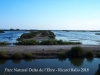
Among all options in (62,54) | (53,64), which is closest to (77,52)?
(62,54)

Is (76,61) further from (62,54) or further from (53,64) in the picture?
(53,64)

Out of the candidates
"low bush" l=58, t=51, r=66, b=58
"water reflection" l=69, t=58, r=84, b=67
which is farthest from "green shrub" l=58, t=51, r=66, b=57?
"water reflection" l=69, t=58, r=84, b=67

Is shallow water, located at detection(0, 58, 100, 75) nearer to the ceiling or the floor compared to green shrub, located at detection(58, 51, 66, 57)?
nearer to the floor

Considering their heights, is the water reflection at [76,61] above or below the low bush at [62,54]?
below

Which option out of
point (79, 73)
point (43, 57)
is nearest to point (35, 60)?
point (43, 57)

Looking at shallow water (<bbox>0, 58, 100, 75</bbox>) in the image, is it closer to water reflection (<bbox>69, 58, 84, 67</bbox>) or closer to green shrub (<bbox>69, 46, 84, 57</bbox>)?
water reflection (<bbox>69, 58, 84, 67</bbox>)

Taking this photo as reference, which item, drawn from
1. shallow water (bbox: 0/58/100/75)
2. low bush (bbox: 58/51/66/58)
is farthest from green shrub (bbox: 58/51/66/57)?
shallow water (bbox: 0/58/100/75)

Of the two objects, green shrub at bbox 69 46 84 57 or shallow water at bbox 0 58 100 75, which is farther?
green shrub at bbox 69 46 84 57

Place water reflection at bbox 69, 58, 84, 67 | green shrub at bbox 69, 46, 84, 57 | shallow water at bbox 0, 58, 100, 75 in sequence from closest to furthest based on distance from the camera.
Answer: shallow water at bbox 0, 58, 100, 75, water reflection at bbox 69, 58, 84, 67, green shrub at bbox 69, 46, 84, 57

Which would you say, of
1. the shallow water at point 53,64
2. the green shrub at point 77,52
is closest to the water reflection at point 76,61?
the shallow water at point 53,64

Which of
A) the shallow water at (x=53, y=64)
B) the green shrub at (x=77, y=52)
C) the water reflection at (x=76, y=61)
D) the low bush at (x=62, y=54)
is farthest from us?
the green shrub at (x=77, y=52)

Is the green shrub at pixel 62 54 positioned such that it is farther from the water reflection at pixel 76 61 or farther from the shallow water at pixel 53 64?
the water reflection at pixel 76 61

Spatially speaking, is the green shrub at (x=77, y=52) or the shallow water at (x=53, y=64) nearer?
the shallow water at (x=53, y=64)

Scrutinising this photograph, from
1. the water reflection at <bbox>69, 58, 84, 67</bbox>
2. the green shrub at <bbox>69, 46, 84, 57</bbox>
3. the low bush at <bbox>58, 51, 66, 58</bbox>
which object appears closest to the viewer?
the water reflection at <bbox>69, 58, 84, 67</bbox>
